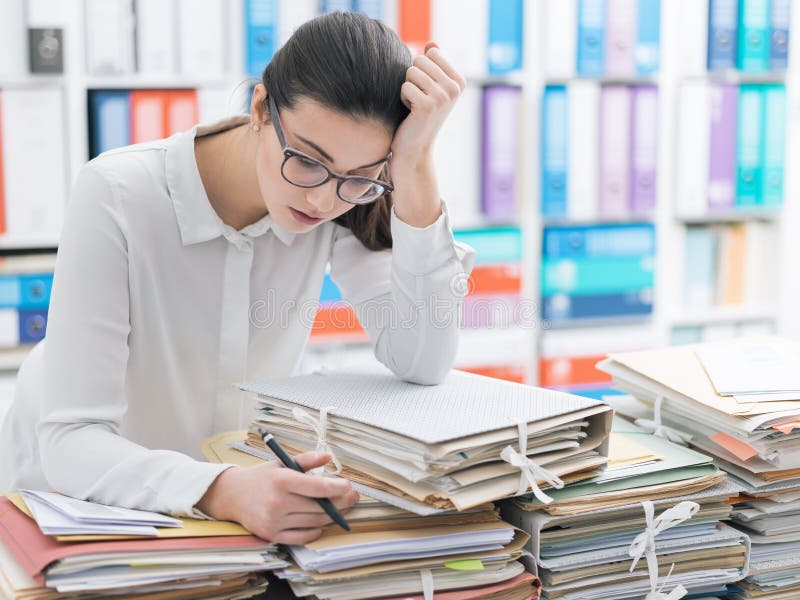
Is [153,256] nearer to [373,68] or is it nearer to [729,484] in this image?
[373,68]

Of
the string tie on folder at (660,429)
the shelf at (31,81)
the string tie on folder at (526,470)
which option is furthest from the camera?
the shelf at (31,81)

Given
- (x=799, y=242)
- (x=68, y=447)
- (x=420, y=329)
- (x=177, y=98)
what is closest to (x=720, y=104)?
(x=799, y=242)

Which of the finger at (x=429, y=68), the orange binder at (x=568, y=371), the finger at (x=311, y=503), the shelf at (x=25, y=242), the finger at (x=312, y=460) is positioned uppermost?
the finger at (x=429, y=68)

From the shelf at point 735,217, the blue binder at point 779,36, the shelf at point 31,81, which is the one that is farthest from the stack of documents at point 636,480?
the blue binder at point 779,36

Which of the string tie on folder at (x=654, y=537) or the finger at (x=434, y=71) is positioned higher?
the finger at (x=434, y=71)

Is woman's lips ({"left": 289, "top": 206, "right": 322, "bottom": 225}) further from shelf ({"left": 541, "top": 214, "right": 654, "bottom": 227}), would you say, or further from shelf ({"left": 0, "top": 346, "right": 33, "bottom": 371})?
shelf ({"left": 541, "top": 214, "right": 654, "bottom": 227})

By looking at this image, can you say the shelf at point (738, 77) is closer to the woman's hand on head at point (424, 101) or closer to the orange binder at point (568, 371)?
the orange binder at point (568, 371)

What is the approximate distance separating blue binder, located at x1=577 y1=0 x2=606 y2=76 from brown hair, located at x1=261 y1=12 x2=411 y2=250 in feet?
6.31

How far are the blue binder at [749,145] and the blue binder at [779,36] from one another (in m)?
0.14

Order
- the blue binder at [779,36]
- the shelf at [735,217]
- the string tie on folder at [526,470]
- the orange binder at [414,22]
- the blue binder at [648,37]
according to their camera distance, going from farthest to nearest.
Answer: the shelf at [735,217], the blue binder at [779,36], the blue binder at [648,37], the orange binder at [414,22], the string tie on folder at [526,470]

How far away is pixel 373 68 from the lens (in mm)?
1074

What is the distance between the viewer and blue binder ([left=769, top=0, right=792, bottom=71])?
3016mm

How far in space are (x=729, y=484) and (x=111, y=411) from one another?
74cm

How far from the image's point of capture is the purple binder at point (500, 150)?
280 cm
